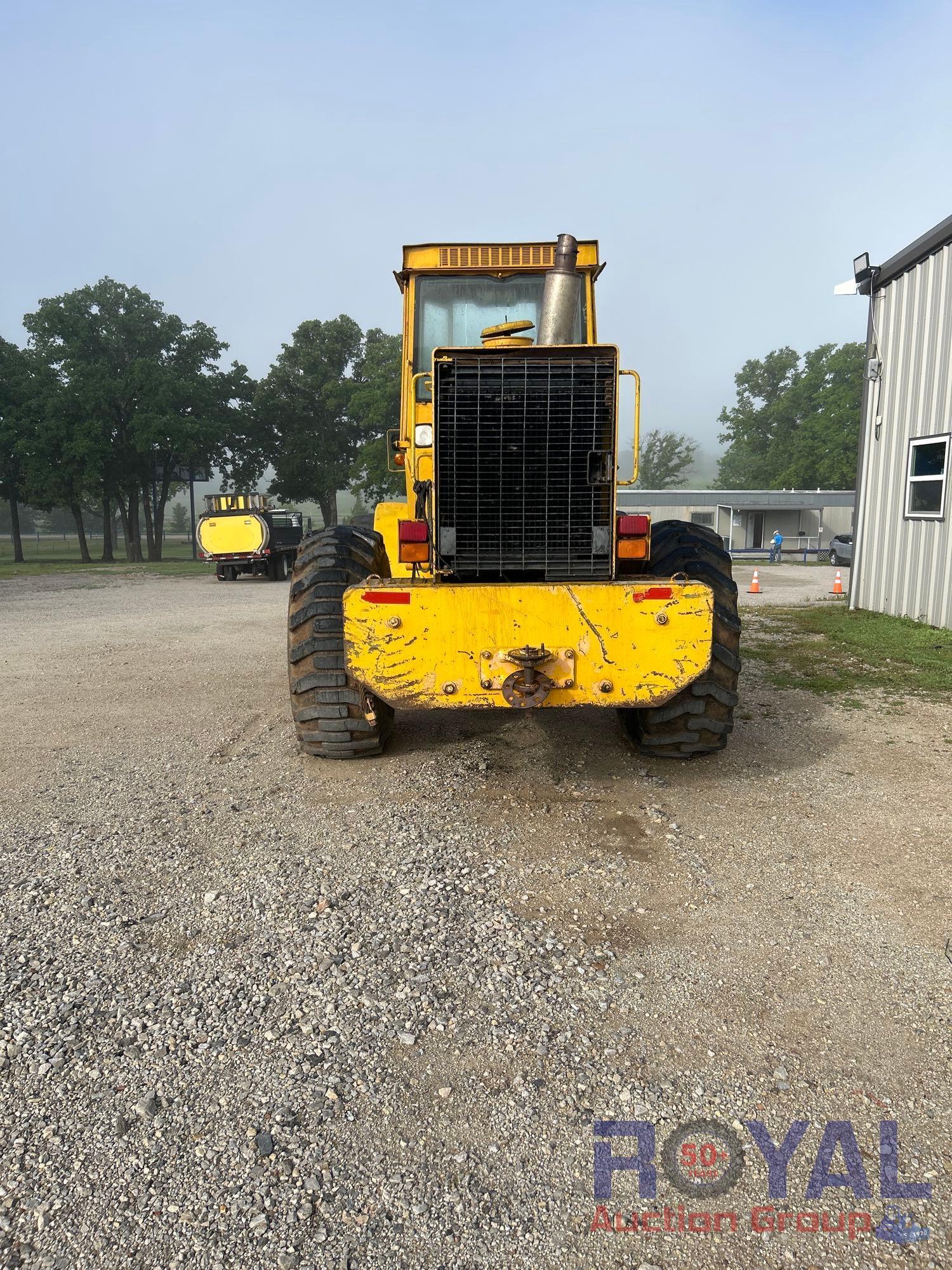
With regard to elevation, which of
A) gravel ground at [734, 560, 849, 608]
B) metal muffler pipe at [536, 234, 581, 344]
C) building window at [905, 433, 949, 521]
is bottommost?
gravel ground at [734, 560, 849, 608]

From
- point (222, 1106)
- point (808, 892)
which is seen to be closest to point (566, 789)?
point (808, 892)

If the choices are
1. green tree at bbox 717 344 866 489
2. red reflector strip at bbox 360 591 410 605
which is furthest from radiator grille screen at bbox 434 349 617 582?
green tree at bbox 717 344 866 489

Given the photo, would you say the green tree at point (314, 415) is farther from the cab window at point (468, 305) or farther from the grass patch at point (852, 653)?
the cab window at point (468, 305)

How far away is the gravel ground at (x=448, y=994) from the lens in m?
1.85

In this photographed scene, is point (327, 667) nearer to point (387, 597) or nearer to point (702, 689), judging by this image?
point (387, 597)

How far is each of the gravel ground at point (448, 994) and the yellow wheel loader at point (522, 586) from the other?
567mm

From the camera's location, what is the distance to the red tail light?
174 inches

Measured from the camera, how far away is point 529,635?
4066mm

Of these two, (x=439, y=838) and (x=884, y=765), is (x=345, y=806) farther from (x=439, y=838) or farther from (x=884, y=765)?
(x=884, y=765)

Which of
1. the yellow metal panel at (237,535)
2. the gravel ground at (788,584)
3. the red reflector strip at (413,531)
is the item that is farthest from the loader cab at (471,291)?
the yellow metal panel at (237,535)

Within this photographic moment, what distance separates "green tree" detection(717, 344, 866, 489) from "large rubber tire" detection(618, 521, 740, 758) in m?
50.1

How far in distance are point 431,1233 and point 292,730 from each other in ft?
13.8

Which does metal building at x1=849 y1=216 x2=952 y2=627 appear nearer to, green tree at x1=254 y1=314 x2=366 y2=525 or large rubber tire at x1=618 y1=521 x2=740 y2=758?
large rubber tire at x1=618 y1=521 x2=740 y2=758

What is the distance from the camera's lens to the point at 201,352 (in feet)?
123
